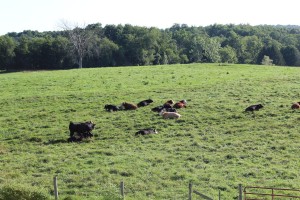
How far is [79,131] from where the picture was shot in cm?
2372

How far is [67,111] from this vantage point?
30141mm

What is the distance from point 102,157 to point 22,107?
1469 cm

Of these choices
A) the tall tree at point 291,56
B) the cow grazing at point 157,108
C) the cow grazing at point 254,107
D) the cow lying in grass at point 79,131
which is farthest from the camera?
the tall tree at point 291,56

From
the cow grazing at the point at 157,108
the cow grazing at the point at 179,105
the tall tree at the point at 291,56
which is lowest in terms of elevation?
the cow grazing at the point at 157,108

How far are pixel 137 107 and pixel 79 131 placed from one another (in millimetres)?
6922

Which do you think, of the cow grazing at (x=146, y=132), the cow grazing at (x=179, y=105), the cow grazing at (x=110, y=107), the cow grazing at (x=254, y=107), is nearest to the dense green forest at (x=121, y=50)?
the cow grazing at (x=110, y=107)

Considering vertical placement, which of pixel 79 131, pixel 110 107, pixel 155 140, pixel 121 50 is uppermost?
pixel 121 50

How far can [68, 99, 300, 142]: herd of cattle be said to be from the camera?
77.2ft

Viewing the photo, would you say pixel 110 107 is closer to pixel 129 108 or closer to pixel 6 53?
pixel 129 108

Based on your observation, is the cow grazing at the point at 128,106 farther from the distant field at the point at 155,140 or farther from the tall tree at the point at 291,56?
the tall tree at the point at 291,56

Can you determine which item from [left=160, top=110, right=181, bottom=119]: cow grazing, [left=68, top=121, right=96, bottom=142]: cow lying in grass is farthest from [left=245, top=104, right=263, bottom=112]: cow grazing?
[left=68, top=121, right=96, bottom=142]: cow lying in grass

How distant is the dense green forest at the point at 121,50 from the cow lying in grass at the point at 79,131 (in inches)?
2101

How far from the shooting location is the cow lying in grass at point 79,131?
23375mm

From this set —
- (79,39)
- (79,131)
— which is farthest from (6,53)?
(79,131)
